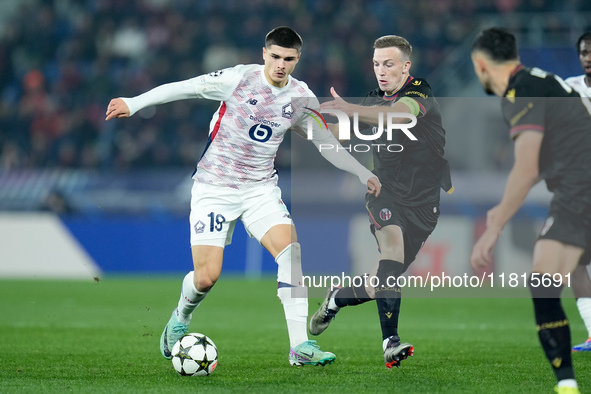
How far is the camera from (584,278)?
23.3ft

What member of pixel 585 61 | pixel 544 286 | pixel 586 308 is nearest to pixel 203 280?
pixel 544 286

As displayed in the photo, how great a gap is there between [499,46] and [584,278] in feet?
9.93

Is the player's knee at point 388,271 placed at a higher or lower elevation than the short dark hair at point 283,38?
lower

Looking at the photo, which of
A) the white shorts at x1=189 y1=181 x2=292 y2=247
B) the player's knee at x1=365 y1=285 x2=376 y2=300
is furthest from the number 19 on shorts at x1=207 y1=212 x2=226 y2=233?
the player's knee at x1=365 y1=285 x2=376 y2=300

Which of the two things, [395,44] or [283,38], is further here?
[395,44]

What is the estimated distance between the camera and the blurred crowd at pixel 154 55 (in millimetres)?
18547

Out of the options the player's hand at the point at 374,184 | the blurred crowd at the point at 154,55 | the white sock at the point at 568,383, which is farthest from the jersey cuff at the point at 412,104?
the blurred crowd at the point at 154,55

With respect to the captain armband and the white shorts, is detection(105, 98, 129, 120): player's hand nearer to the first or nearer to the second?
the white shorts

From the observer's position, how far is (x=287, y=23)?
20.5 meters

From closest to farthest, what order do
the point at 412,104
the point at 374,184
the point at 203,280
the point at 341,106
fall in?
1. the point at 341,106
2. the point at 203,280
3. the point at 412,104
4. the point at 374,184

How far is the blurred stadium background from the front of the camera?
48.2ft

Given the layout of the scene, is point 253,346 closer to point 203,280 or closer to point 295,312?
point 295,312

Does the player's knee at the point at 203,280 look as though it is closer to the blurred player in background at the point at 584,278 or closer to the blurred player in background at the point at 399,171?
the blurred player in background at the point at 399,171

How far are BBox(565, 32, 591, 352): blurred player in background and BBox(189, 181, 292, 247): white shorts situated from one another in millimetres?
2555
